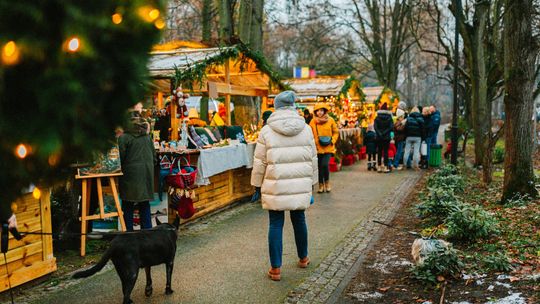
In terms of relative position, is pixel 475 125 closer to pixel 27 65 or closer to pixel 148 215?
pixel 148 215

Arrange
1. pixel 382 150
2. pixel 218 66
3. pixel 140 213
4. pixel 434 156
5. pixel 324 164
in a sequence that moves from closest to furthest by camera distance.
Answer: pixel 140 213 → pixel 218 66 → pixel 324 164 → pixel 382 150 → pixel 434 156

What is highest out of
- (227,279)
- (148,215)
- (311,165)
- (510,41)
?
(510,41)

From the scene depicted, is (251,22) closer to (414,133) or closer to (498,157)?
(414,133)

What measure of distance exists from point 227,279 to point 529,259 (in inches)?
127

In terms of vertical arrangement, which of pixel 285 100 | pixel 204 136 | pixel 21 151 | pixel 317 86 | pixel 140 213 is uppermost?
pixel 317 86

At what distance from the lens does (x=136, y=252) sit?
4453 millimetres

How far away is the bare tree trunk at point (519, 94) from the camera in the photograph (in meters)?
8.43

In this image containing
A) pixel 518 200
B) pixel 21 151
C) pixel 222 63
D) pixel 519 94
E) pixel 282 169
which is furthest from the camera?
pixel 222 63

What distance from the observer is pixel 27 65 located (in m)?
1.88

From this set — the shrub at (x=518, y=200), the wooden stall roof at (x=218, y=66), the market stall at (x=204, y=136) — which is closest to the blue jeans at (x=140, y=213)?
the market stall at (x=204, y=136)

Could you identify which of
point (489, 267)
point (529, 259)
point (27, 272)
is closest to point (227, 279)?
point (27, 272)

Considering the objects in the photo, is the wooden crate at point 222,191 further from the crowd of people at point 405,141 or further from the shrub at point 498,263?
the crowd of people at point 405,141

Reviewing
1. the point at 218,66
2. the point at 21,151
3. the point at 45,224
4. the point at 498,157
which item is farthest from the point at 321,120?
the point at 21,151

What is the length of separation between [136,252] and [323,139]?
22.7ft
